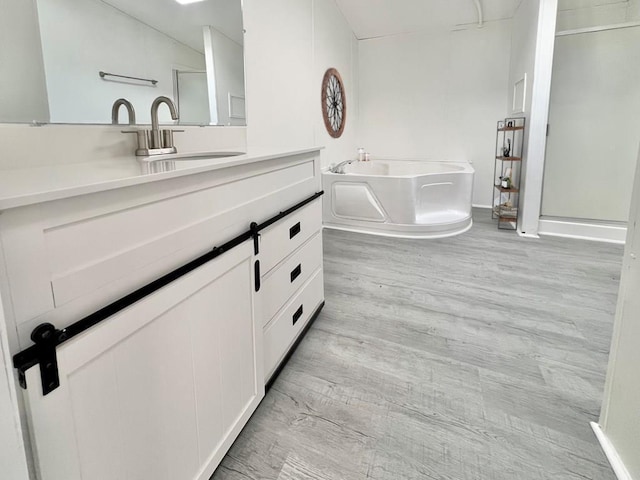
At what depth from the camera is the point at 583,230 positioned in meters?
3.76

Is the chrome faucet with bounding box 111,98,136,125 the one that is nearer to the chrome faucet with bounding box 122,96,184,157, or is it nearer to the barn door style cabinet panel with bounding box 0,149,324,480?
the chrome faucet with bounding box 122,96,184,157

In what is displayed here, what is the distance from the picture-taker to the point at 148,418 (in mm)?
842

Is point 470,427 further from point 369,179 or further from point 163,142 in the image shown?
point 369,179

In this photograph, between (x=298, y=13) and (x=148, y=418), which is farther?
(x=298, y=13)

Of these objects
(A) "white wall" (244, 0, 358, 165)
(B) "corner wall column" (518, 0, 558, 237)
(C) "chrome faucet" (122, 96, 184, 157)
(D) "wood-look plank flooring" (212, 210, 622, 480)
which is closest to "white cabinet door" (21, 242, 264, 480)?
(D) "wood-look plank flooring" (212, 210, 622, 480)

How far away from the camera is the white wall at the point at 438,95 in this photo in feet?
16.3

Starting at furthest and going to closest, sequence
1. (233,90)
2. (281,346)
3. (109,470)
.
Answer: (233,90) → (281,346) → (109,470)

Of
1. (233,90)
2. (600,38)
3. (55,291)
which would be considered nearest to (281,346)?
(55,291)

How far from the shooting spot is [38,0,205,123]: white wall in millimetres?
1146

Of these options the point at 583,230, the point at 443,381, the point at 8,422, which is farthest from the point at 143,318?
the point at 583,230

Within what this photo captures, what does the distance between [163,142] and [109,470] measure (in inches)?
44.3

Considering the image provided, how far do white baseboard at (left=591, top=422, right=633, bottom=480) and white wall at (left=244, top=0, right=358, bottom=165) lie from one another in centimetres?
232

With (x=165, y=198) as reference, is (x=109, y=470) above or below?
below

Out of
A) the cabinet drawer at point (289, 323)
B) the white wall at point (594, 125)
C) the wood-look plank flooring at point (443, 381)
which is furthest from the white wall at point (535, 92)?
the cabinet drawer at point (289, 323)
